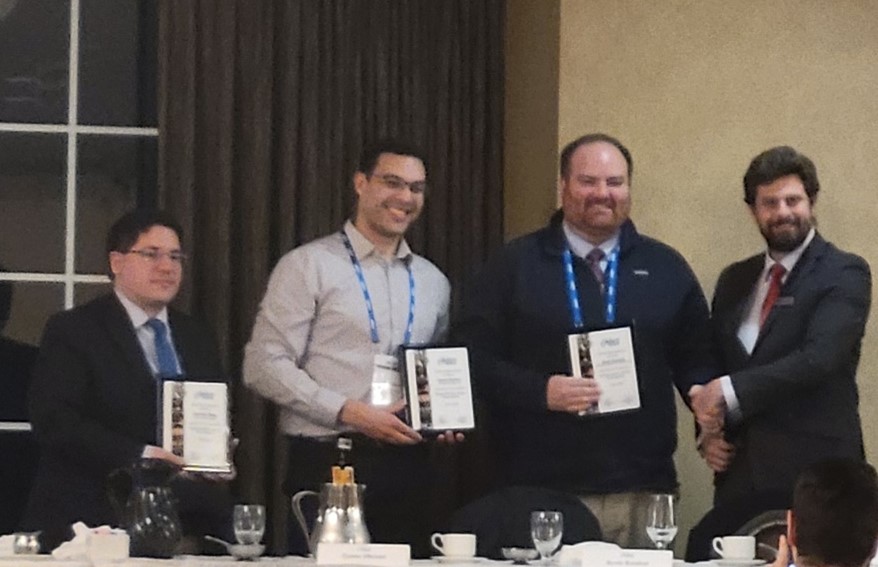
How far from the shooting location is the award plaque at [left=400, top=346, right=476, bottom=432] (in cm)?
502

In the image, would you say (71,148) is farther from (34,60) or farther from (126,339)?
(126,339)

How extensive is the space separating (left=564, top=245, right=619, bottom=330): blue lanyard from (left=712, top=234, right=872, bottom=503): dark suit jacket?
0.40 meters

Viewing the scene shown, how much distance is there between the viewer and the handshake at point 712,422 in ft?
16.8

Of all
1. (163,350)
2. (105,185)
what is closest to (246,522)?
(163,350)

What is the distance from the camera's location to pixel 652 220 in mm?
6055

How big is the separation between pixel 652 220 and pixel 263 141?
4.46ft

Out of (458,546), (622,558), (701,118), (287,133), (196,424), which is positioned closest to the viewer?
(622,558)

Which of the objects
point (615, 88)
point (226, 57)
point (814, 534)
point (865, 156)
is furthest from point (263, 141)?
point (814, 534)

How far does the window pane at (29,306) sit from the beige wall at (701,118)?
1888 mm

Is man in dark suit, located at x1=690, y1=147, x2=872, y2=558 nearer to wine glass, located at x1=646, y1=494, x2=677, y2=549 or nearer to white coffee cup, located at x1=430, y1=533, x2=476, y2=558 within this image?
wine glass, located at x1=646, y1=494, x2=677, y2=549

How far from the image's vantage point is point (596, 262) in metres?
5.31

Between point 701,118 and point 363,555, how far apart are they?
8.37ft

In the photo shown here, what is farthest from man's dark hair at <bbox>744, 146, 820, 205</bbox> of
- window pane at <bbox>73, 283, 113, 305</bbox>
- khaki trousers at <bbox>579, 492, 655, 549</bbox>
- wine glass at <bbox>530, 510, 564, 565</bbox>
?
window pane at <bbox>73, 283, 113, 305</bbox>

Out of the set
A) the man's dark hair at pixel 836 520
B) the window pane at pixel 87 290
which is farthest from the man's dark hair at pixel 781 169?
the window pane at pixel 87 290
